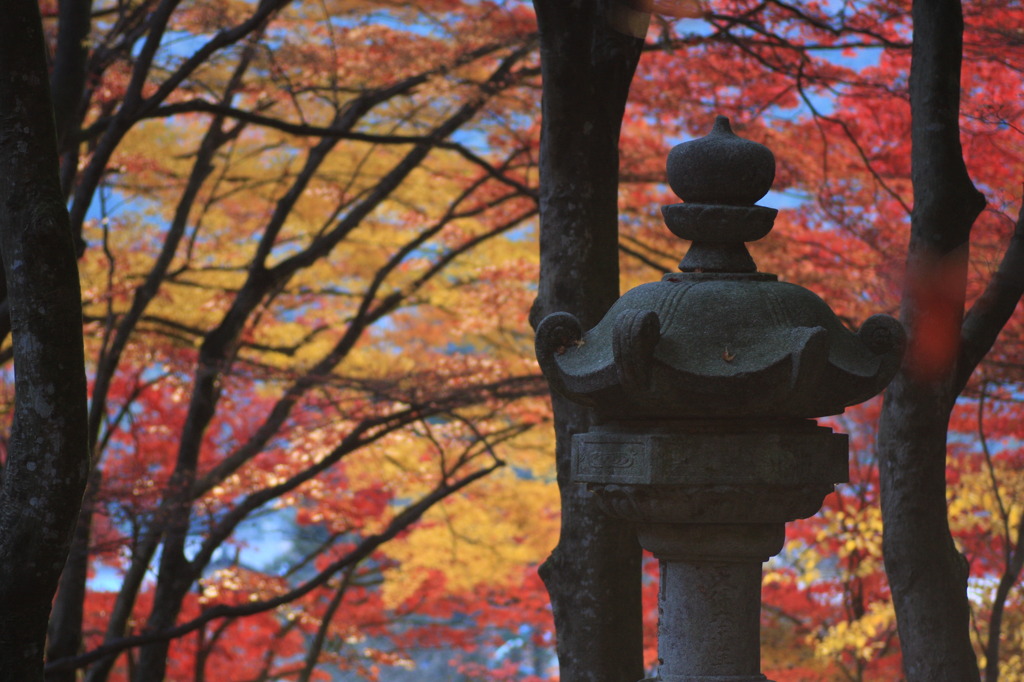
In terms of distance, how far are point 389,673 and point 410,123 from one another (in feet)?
69.7

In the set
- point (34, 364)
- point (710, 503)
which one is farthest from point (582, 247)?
point (34, 364)

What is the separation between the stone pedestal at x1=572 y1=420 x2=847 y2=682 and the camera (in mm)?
3125

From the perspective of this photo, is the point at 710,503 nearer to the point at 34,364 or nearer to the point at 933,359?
the point at 933,359

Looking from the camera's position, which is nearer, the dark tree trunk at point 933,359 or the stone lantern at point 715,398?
the stone lantern at point 715,398

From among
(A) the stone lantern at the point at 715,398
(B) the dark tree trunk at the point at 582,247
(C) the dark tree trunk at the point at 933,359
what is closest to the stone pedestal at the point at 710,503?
(A) the stone lantern at the point at 715,398

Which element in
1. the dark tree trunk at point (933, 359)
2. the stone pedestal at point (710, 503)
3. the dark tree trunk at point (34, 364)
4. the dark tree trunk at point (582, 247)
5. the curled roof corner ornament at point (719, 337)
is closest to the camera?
the curled roof corner ornament at point (719, 337)

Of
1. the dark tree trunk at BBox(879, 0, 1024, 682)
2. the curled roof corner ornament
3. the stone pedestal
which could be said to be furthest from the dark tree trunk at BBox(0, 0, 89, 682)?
the dark tree trunk at BBox(879, 0, 1024, 682)

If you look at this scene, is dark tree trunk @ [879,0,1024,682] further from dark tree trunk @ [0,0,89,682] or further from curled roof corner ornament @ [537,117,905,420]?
dark tree trunk @ [0,0,89,682]

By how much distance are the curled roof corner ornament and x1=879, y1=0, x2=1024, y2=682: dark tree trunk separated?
5.60 ft

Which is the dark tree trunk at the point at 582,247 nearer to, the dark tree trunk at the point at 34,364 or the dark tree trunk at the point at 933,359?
the dark tree trunk at the point at 933,359

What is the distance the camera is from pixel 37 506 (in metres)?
3.48

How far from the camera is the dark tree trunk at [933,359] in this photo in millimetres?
4734

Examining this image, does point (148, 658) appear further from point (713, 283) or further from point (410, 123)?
point (713, 283)

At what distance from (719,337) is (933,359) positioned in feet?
7.09
